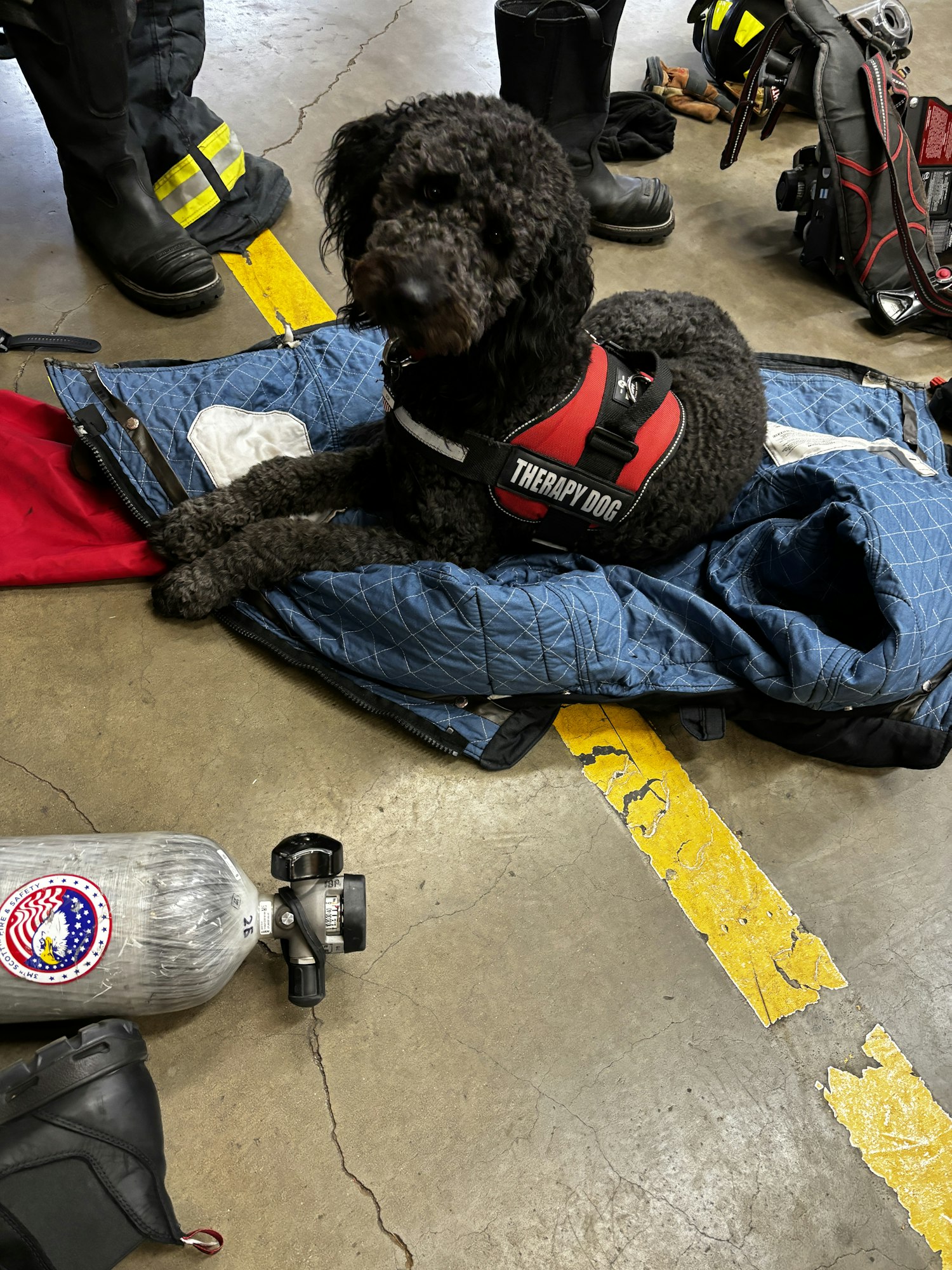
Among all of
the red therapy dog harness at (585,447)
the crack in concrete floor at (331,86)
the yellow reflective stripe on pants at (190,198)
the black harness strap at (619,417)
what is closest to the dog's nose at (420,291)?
the red therapy dog harness at (585,447)

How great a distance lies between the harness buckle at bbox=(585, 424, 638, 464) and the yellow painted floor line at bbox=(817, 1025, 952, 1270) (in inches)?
51.2

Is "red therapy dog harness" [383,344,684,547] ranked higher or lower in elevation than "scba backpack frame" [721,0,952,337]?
lower

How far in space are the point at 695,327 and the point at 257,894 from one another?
69.5 inches

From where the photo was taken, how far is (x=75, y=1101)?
116 centimetres

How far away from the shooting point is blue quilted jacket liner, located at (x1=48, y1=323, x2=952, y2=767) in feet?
5.89

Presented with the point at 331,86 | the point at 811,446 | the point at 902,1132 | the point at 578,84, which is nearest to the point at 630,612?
the point at 811,446

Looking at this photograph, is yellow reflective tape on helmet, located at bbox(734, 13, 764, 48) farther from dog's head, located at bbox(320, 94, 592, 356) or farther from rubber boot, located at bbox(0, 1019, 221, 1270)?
rubber boot, located at bbox(0, 1019, 221, 1270)

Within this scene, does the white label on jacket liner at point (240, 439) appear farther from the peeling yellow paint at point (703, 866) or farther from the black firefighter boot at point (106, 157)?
the peeling yellow paint at point (703, 866)

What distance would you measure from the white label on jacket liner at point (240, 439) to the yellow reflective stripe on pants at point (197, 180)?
1036 millimetres

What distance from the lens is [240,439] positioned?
86.9 inches

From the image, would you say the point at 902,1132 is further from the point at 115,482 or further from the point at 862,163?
the point at 862,163

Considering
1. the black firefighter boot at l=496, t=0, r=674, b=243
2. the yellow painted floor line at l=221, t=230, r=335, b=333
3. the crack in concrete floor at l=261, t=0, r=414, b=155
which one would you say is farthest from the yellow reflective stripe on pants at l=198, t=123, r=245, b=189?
the black firefighter boot at l=496, t=0, r=674, b=243

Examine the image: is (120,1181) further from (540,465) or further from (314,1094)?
(540,465)

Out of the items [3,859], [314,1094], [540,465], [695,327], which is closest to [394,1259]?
[314,1094]
